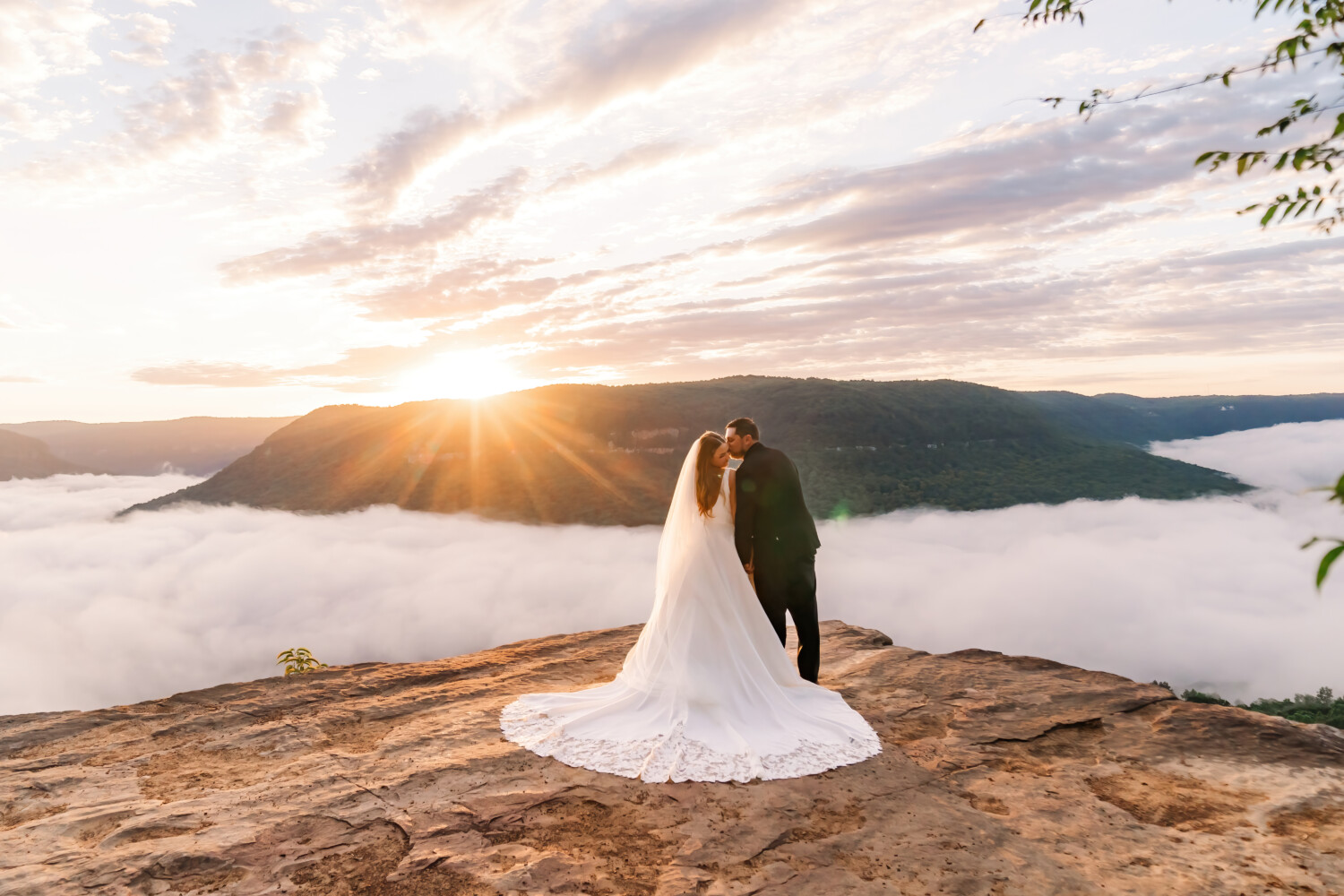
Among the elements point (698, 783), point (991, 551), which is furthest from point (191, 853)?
point (991, 551)

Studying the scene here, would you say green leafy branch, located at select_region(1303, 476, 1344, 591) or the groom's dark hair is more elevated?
the groom's dark hair

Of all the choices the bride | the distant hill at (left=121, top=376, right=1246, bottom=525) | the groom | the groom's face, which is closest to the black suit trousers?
the groom

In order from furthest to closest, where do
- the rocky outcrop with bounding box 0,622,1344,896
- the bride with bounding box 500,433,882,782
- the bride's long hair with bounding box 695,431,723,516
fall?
the bride's long hair with bounding box 695,431,723,516 < the bride with bounding box 500,433,882,782 < the rocky outcrop with bounding box 0,622,1344,896

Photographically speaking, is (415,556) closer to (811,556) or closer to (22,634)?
(22,634)

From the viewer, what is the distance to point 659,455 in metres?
108

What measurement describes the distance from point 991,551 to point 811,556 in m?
148

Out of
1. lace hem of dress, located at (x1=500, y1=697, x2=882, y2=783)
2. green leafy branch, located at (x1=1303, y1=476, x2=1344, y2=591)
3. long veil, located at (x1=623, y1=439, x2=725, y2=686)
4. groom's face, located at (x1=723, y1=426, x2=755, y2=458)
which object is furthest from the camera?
groom's face, located at (x1=723, y1=426, x2=755, y2=458)

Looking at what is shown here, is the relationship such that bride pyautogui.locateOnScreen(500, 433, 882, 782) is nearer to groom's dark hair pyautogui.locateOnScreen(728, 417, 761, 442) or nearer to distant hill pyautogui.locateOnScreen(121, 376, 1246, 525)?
groom's dark hair pyautogui.locateOnScreen(728, 417, 761, 442)

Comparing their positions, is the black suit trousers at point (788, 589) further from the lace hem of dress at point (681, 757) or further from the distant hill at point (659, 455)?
the distant hill at point (659, 455)

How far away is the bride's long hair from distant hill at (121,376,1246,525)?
8728 centimetres

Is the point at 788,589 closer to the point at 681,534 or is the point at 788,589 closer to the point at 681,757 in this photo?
the point at 681,534

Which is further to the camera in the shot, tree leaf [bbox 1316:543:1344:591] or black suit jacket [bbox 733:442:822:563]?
black suit jacket [bbox 733:442:822:563]

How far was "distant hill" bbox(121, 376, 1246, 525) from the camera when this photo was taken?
341 ft

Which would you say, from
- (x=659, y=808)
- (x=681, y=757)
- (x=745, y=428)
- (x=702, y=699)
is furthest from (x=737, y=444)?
(x=659, y=808)
